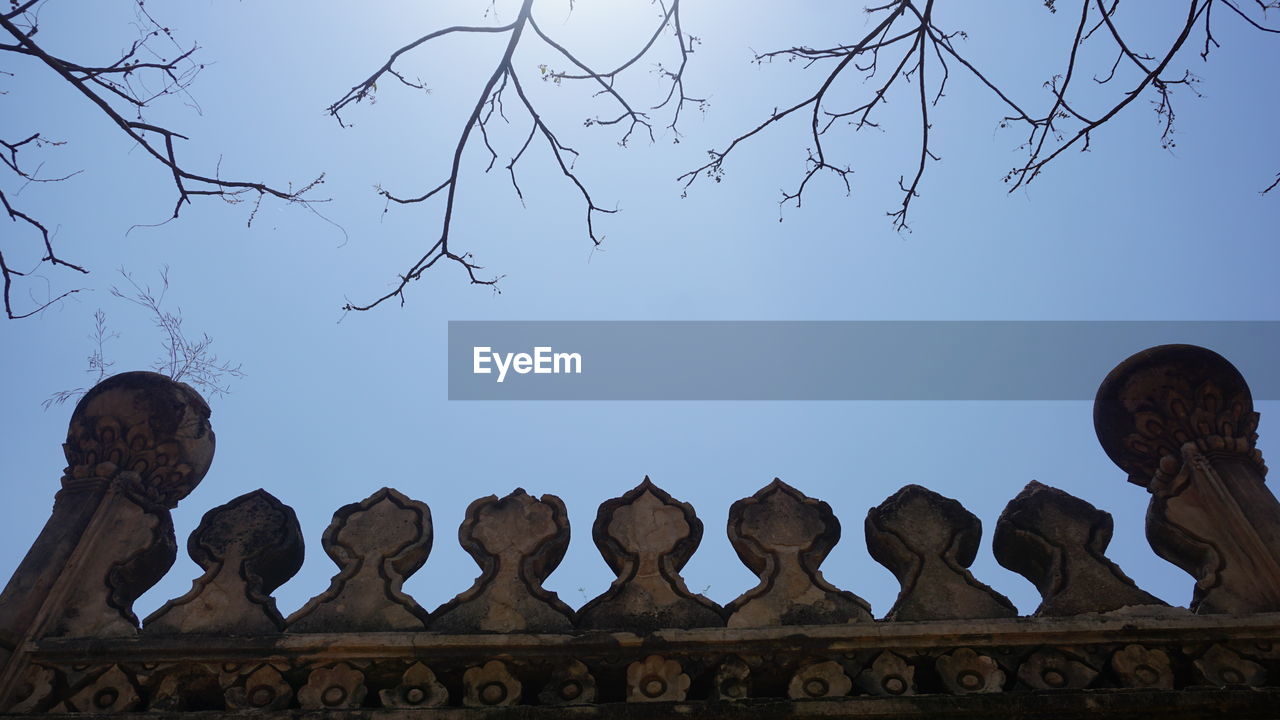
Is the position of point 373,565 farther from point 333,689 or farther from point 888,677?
point 888,677

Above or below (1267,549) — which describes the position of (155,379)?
above

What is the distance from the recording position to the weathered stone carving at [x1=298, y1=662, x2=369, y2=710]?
10.1 ft

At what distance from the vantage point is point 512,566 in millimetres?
3562

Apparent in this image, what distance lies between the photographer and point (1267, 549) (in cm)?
Answer: 342

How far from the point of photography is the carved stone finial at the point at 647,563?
3342 mm

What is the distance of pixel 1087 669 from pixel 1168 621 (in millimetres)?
334

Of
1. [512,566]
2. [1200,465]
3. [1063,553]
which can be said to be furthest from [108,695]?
[1200,465]

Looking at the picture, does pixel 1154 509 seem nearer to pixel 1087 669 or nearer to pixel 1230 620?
pixel 1230 620

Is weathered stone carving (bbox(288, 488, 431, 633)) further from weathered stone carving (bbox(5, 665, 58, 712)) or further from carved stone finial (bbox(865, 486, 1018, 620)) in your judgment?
carved stone finial (bbox(865, 486, 1018, 620))

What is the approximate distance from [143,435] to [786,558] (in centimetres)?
269

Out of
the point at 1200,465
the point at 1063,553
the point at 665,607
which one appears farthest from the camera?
the point at 1200,465


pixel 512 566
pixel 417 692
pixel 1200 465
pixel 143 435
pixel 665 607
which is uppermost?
pixel 143 435

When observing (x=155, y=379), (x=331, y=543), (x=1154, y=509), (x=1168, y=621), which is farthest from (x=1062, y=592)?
(x=155, y=379)

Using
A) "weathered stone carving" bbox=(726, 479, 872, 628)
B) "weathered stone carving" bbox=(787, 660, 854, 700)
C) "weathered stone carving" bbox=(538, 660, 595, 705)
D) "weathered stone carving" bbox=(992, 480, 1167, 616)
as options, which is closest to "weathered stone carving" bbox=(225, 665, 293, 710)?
"weathered stone carving" bbox=(538, 660, 595, 705)
